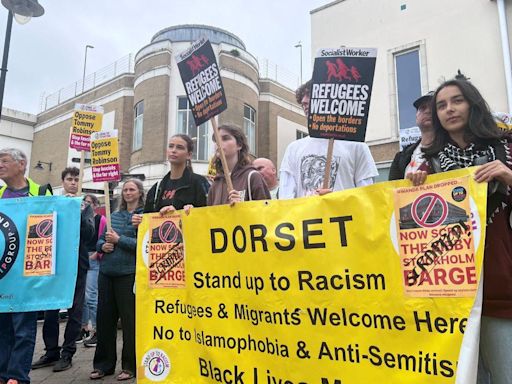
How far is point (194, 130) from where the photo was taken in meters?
18.8

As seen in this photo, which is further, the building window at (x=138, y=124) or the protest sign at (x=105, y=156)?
the building window at (x=138, y=124)

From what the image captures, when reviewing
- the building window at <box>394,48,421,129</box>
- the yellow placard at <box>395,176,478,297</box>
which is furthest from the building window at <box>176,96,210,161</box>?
the yellow placard at <box>395,176,478,297</box>

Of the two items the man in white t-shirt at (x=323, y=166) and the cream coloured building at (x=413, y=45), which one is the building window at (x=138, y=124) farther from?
the man in white t-shirt at (x=323, y=166)

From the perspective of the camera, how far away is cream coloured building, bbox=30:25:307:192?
18.8 m

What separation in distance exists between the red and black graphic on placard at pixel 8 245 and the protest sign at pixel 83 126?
74.9 inches

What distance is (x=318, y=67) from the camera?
2787 millimetres

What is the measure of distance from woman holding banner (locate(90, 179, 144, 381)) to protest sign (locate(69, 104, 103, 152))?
1871 millimetres

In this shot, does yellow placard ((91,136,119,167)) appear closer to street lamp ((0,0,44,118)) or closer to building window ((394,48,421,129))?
street lamp ((0,0,44,118))

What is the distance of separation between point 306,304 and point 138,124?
1934 centimetres

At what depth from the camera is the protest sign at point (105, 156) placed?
15.7 ft

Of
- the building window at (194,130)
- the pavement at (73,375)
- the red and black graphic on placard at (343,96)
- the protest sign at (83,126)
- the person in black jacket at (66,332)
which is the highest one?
the building window at (194,130)

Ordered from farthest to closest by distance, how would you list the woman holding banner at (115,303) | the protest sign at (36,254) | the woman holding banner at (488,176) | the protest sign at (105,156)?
the protest sign at (105,156) < the woman holding banner at (115,303) < the protest sign at (36,254) < the woman holding banner at (488,176)

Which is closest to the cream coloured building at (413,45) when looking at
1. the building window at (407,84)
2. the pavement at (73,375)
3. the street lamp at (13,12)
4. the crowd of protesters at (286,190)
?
the building window at (407,84)

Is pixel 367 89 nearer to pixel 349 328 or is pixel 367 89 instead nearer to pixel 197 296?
pixel 349 328
